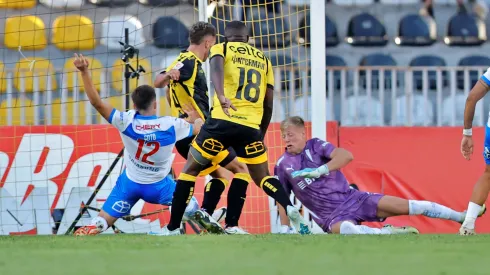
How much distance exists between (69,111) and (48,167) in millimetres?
1477

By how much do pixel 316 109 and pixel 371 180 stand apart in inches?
73.4

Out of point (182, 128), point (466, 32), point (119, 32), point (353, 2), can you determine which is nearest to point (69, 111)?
point (119, 32)

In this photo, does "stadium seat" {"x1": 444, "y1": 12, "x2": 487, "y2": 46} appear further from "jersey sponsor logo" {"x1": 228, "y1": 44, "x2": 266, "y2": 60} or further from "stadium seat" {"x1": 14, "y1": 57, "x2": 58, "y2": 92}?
"jersey sponsor logo" {"x1": 228, "y1": 44, "x2": 266, "y2": 60}

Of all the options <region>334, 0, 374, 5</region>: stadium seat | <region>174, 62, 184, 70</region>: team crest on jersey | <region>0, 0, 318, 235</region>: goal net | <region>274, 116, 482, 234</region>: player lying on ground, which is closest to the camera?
<region>174, 62, 184, 70</region>: team crest on jersey

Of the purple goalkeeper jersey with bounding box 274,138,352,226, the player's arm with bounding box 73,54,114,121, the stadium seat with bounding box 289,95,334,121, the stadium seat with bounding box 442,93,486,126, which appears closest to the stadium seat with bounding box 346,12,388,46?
the stadium seat with bounding box 442,93,486,126

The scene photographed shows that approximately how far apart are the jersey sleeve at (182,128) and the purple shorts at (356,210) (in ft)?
4.71

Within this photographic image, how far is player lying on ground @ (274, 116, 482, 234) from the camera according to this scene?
9.39m

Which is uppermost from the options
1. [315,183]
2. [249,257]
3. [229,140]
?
[229,140]

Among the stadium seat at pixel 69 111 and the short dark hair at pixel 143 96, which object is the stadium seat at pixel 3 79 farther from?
the short dark hair at pixel 143 96

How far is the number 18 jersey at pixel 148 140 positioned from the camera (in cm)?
915

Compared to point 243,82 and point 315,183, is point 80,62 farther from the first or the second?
point 315,183

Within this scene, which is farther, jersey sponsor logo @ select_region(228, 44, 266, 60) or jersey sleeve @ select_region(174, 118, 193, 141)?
jersey sleeve @ select_region(174, 118, 193, 141)

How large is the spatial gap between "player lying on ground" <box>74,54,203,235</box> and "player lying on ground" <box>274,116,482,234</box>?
839 millimetres

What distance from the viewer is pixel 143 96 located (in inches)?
360
